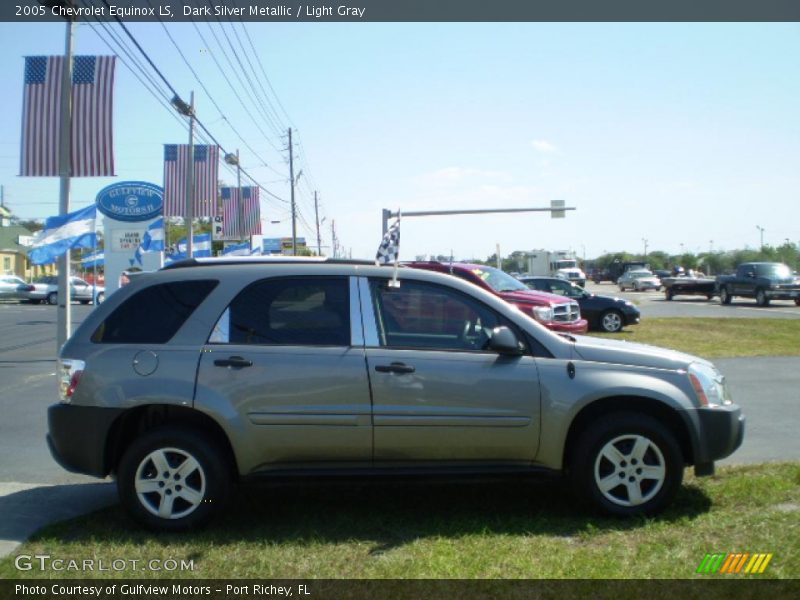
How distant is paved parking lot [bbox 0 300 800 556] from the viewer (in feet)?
18.5

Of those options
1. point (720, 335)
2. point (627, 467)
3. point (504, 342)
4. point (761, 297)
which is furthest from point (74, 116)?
point (761, 297)

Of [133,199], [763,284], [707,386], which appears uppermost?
[133,199]

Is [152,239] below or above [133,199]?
below

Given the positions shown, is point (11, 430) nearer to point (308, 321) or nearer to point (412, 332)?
point (308, 321)

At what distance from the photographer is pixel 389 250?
5.78 m

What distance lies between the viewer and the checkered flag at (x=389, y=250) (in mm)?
5676

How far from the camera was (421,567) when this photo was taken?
421 cm

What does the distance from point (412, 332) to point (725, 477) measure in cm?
292

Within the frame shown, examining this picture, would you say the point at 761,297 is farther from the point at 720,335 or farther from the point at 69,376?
the point at 69,376

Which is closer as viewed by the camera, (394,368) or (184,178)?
(394,368)

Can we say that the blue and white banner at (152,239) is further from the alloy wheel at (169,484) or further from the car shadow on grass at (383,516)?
the alloy wheel at (169,484)

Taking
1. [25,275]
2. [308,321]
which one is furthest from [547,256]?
[308,321]

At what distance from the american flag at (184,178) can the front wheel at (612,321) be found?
13.2m

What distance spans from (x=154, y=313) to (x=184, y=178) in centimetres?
1917
